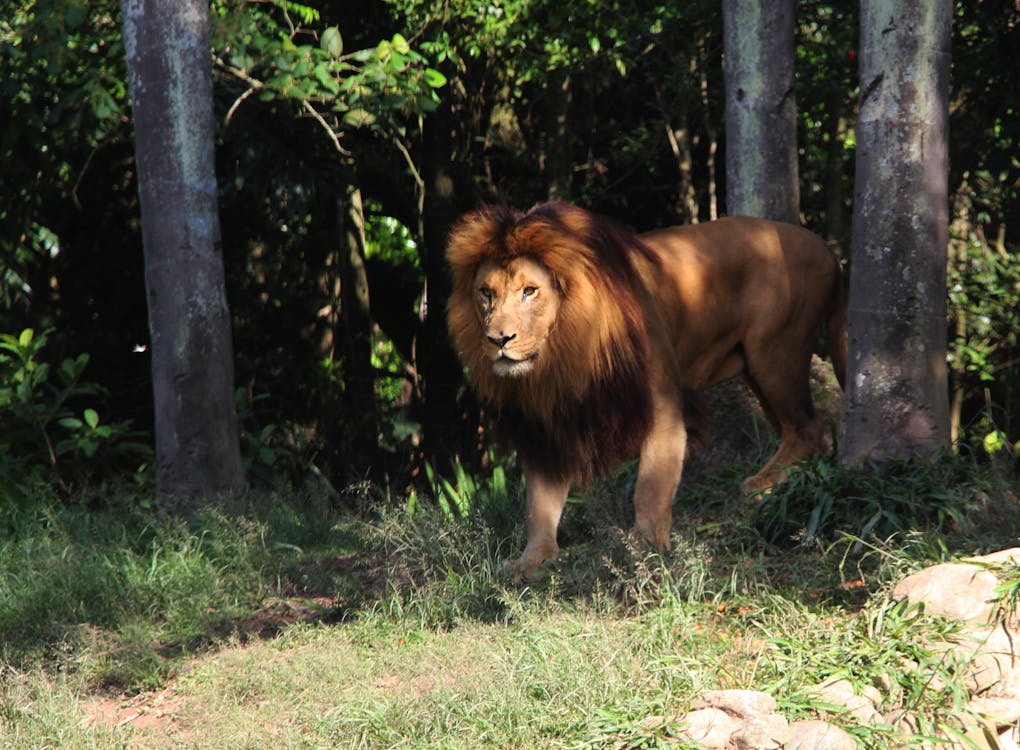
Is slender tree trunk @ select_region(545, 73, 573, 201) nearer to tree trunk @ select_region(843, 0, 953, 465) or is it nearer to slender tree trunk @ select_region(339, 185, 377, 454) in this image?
slender tree trunk @ select_region(339, 185, 377, 454)

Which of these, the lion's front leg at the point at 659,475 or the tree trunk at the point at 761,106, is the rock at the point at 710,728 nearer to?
the lion's front leg at the point at 659,475

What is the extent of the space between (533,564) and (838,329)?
2.14 meters

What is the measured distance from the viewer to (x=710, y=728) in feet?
12.1

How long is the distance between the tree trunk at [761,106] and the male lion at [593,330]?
1015mm

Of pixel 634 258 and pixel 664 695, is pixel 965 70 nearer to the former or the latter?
pixel 634 258

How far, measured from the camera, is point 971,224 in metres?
11.5

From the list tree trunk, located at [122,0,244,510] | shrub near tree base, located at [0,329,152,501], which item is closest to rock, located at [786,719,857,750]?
tree trunk, located at [122,0,244,510]

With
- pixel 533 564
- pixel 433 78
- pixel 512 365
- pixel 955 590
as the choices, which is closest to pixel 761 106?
pixel 433 78

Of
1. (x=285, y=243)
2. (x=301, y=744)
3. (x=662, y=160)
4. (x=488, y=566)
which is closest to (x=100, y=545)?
(x=488, y=566)

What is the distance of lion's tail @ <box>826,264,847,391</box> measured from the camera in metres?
6.38

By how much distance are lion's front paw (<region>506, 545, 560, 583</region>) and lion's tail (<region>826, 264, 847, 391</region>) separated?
6.26 ft

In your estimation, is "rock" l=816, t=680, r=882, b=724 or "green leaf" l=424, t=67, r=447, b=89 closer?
"rock" l=816, t=680, r=882, b=724

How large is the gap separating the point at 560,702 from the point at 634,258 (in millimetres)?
2211

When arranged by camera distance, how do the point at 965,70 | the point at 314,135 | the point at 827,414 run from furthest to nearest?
the point at 314,135, the point at 965,70, the point at 827,414
